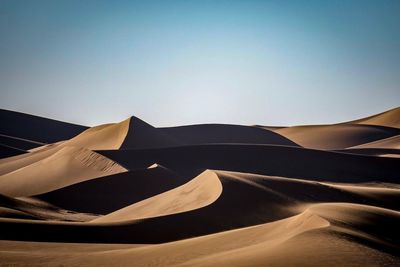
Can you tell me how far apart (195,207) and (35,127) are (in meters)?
Result: 107

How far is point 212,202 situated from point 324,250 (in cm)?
1259

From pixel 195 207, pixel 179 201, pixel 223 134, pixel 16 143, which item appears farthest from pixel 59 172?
pixel 16 143

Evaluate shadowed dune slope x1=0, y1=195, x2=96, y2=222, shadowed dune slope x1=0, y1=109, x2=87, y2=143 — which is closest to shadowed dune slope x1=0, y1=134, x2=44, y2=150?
shadowed dune slope x1=0, y1=109, x2=87, y2=143

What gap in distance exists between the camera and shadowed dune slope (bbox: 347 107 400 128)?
105062 mm

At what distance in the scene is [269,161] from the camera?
4897cm

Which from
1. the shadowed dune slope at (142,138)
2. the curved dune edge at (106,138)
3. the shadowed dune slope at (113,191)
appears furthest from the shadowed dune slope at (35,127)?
the shadowed dune slope at (113,191)

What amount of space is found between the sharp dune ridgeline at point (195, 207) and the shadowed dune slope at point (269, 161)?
97mm

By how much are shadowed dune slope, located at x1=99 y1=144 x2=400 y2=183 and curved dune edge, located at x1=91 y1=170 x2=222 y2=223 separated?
649 inches

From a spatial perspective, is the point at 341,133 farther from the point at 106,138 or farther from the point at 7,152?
the point at 7,152

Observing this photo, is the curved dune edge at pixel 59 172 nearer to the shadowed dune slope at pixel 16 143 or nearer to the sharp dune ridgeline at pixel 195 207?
the sharp dune ridgeline at pixel 195 207

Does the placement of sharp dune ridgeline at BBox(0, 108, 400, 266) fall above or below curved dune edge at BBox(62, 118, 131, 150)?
below

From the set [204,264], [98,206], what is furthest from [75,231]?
[98,206]

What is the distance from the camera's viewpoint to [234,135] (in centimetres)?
9094

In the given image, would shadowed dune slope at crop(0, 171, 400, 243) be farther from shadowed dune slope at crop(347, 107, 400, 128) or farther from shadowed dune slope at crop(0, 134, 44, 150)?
shadowed dune slope at crop(347, 107, 400, 128)
